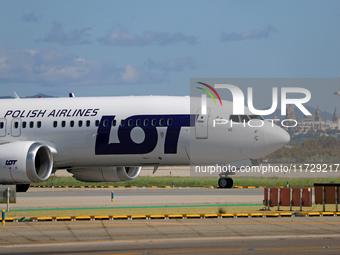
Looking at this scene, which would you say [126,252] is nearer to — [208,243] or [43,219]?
[208,243]

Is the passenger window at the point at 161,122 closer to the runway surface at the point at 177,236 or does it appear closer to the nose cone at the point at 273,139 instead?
the nose cone at the point at 273,139

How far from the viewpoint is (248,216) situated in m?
25.4

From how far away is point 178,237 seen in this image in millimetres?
19891

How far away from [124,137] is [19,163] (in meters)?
5.49

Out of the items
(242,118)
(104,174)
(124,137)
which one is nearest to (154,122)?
(124,137)

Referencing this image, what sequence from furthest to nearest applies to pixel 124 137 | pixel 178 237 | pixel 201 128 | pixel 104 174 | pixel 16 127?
pixel 104 174 < pixel 16 127 < pixel 124 137 < pixel 201 128 < pixel 178 237

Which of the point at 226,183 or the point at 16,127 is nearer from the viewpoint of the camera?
the point at 226,183

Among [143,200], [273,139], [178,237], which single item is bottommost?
[178,237]

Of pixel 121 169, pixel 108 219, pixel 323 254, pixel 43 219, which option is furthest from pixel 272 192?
pixel 121 169

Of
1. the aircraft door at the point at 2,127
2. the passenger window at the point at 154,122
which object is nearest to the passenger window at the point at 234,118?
the passenger window at the point at 154,122

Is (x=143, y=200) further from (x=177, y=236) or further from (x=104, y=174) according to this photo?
(x=177, y=236)

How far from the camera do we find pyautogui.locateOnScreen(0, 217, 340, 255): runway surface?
57.0ft

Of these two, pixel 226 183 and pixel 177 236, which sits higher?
pixel 226 183

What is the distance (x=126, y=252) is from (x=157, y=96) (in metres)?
22.9
